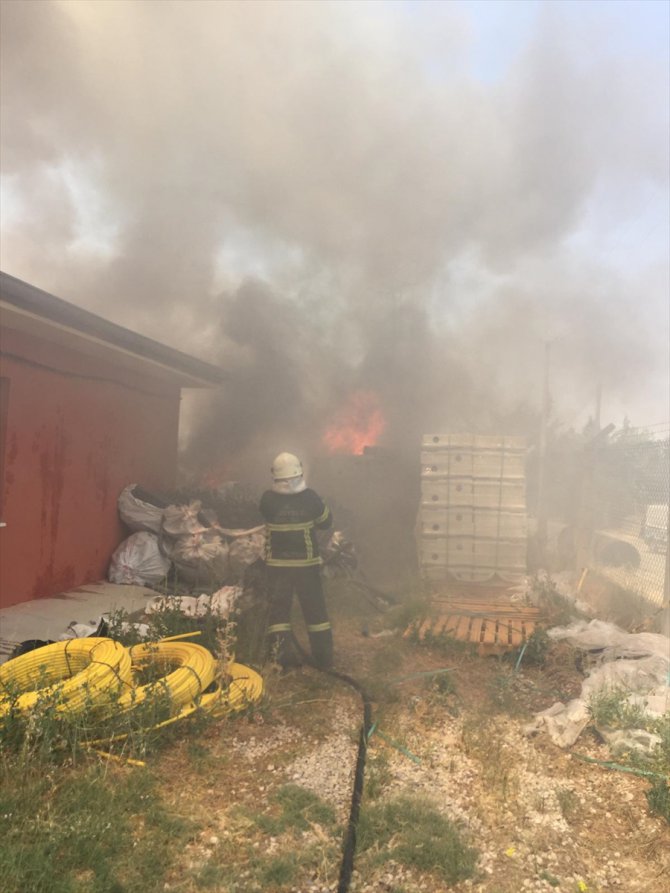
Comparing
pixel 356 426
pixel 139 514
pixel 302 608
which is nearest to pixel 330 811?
pixel 302 608

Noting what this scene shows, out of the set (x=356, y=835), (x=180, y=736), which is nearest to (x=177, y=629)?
(x=180, y=736)

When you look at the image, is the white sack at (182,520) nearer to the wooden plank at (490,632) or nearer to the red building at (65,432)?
the red building at (65,432)

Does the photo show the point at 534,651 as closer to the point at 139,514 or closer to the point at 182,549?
the point at 182,549

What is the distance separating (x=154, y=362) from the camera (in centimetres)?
708

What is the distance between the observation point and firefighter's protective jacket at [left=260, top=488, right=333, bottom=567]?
456 centimetres

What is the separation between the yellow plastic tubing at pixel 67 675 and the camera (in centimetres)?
296

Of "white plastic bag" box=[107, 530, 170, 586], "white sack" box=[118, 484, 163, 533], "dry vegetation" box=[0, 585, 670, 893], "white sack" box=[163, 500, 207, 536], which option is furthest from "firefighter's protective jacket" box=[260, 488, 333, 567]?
"white sack" box=[118, 484, 163, 533]

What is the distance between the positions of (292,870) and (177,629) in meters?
2.70

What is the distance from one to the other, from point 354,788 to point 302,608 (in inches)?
71.5

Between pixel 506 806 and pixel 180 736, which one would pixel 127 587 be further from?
pixel 506 806

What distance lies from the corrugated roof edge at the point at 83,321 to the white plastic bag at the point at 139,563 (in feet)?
6.97

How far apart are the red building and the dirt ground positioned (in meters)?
3.12

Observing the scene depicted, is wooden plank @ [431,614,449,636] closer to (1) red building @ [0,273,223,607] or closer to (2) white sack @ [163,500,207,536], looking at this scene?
(2) white sack @ [163,500,207,536]

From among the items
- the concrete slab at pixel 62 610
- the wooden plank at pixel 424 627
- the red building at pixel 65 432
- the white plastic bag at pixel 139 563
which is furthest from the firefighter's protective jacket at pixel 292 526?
the white plastic bag at pixel 139 563
